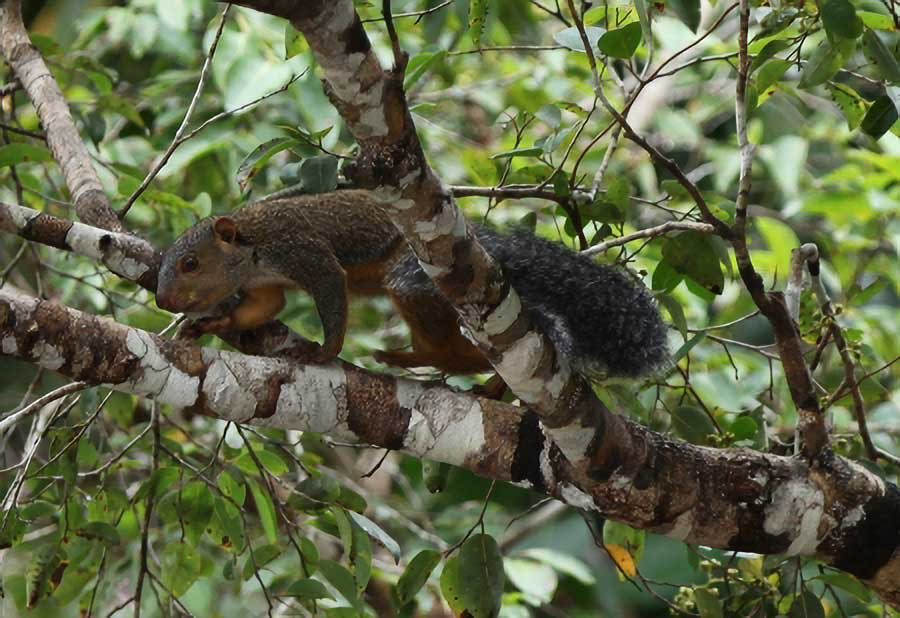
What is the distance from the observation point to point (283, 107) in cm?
400

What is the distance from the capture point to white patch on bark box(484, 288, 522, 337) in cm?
182

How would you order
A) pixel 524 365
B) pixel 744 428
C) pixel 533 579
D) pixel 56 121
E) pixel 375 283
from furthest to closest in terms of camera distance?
pixel 533 579
pixel 375 283
pixel 56 121
pixel 744 428
pixel 524 365

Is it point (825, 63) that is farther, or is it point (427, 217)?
point (825, 63)

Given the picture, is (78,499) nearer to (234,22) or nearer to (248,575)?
(248,575)

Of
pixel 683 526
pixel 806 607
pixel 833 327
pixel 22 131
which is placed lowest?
pixel 806 607

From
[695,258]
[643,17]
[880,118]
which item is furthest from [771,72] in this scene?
[643,17]

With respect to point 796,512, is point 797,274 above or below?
above

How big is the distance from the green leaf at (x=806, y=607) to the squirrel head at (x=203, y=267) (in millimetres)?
1309

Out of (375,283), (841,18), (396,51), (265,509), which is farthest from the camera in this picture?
(375,283)

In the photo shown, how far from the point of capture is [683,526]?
→ 2111 millimetres

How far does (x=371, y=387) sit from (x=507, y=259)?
45cm

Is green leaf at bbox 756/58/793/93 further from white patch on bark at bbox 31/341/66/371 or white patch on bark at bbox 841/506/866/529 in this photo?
white patch on bark at bbox 31/341/66/371

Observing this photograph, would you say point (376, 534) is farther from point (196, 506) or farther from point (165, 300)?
point (165, 300)

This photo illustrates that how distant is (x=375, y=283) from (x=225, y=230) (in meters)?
0.36
